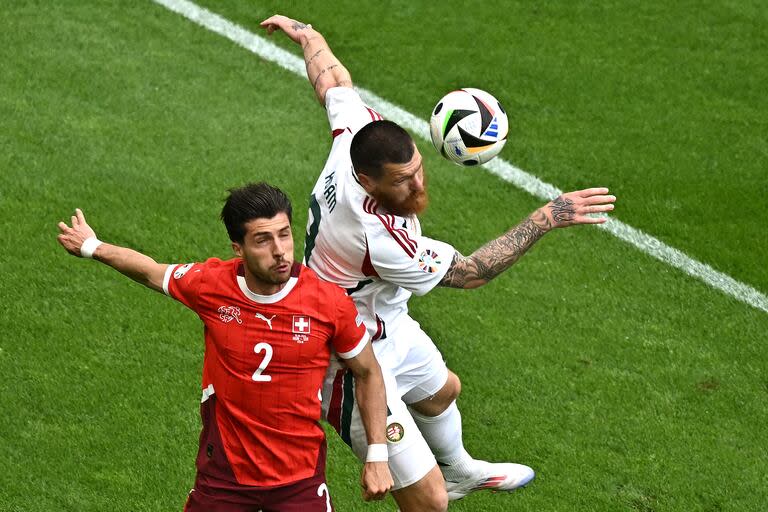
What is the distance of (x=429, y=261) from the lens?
6.00 metres

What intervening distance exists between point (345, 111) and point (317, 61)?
2.13 ft

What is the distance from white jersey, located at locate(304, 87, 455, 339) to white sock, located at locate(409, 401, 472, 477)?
688 millimetres

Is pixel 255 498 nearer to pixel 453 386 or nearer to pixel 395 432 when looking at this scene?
pixel 395 432

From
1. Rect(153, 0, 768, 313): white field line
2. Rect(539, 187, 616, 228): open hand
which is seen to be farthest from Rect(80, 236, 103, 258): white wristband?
Rect(153, 0, 768, 313): white field line

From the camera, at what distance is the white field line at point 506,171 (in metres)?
9.10

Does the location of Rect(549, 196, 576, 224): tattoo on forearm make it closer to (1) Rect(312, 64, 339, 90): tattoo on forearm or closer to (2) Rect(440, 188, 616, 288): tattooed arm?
(2) Rect(440, 188, 616, 288): tattooed arm

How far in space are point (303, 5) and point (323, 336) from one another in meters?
7.16

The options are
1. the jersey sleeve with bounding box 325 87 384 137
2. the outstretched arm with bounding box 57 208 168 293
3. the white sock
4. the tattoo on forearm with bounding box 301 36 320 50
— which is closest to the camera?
the outstretched arm with bounding box 57 208 168 293

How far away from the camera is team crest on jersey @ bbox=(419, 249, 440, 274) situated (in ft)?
19.6

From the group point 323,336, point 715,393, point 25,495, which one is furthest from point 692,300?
point 25,495

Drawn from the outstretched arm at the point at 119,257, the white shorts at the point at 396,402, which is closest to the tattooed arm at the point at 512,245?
the white shorts at the point at 396,402

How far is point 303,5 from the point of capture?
12242 millimetres

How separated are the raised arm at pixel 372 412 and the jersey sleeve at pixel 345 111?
144 cm

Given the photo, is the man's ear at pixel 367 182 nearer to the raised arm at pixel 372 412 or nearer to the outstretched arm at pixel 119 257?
the raised arm at pixel 372 412
